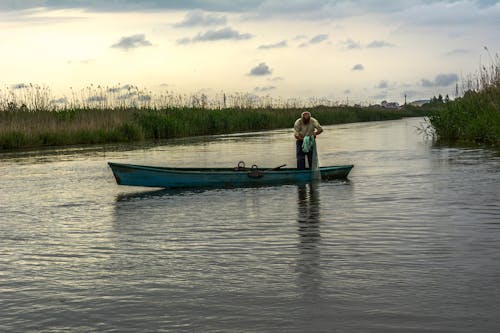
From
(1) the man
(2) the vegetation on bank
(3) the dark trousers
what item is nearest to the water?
(3) the dark trousers

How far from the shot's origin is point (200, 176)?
14.3m

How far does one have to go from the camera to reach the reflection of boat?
1391 cm

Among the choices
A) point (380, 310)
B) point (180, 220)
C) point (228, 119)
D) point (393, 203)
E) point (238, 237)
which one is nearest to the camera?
point (380, 310)

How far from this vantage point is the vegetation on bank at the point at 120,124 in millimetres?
32500

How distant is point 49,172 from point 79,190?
4840 millimetres

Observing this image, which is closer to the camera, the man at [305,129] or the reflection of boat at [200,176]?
the reflection of boat at [200,176]

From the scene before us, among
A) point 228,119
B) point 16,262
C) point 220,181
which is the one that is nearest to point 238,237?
point 16,262

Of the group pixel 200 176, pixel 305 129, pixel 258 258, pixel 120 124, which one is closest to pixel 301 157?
pixel 305 129

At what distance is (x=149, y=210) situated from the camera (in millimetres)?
11641

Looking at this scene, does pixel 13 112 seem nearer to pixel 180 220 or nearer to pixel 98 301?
pixel 180 220

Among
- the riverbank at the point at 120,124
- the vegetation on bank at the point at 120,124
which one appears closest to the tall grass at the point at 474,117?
the riverbank at the point at 120,124

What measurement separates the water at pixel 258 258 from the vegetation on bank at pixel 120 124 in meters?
18.8

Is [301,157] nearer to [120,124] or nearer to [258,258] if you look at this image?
[258,258]

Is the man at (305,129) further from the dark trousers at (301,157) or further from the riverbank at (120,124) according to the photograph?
the riverbank at (120,124)
